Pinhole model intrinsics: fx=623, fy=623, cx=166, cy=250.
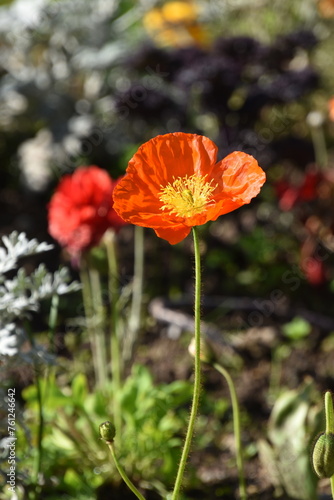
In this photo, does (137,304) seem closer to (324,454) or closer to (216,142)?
(216,142)

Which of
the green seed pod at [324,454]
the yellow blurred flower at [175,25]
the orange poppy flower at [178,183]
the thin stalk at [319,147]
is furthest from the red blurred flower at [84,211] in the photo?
the yellow blurred flower at [175,25]

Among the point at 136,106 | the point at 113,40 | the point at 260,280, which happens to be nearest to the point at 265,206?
the point at 260,280

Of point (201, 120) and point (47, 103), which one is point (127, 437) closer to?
point (47, 103)

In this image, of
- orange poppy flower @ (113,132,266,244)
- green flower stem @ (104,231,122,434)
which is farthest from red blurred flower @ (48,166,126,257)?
orange poppy flower @ (113,132,266,244)

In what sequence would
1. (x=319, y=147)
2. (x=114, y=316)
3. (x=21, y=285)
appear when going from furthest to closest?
(x=319, y=147)
(x=114, y=316)
(x=21, y=285)

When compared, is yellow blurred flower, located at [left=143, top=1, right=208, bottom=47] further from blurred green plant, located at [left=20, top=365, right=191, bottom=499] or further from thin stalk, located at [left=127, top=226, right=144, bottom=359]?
blurred green plant, located at [left=20, top=365, right=191, bottom=499]

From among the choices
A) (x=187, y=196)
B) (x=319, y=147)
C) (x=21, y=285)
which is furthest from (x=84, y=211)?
(x=319, y=147)
